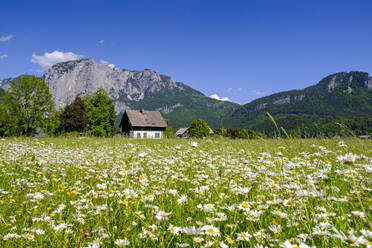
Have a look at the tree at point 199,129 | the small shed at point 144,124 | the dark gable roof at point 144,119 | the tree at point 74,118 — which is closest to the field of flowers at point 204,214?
the tree at point 199,129

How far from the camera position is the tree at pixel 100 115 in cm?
4984

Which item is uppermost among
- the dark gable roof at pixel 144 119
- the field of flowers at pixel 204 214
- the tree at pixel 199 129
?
the dark gable roof at pixel 144 119

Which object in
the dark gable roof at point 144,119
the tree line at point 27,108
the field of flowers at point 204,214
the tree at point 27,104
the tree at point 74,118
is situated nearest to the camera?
the field of flowers at point 204,214

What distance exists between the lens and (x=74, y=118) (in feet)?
173

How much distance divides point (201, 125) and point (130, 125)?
18.9 metres

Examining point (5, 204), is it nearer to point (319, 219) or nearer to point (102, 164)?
point (102, 164)

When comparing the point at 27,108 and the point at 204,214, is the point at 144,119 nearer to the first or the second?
the point at 27,108

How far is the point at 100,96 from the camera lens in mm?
52312

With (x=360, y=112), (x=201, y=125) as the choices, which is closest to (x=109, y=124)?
(x=201, y=125)

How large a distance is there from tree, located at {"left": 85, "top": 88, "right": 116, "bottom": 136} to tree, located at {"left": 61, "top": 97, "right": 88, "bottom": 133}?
2.47m

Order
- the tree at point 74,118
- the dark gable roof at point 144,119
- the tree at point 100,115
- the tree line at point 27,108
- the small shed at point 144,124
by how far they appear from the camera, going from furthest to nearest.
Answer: the dark gable roof at point 144,119 < the small shed at point 144,124 < the tree at point 74,118 < the tree at point 100,115 < the tree line at point 27,108

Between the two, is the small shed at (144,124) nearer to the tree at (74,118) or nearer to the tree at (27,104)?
the tree at (74,118)

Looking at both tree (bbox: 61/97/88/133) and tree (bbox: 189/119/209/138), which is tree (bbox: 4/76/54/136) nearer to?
tree (bbox: 61/97/88/133)

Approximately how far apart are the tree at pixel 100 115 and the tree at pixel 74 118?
2474 mm
